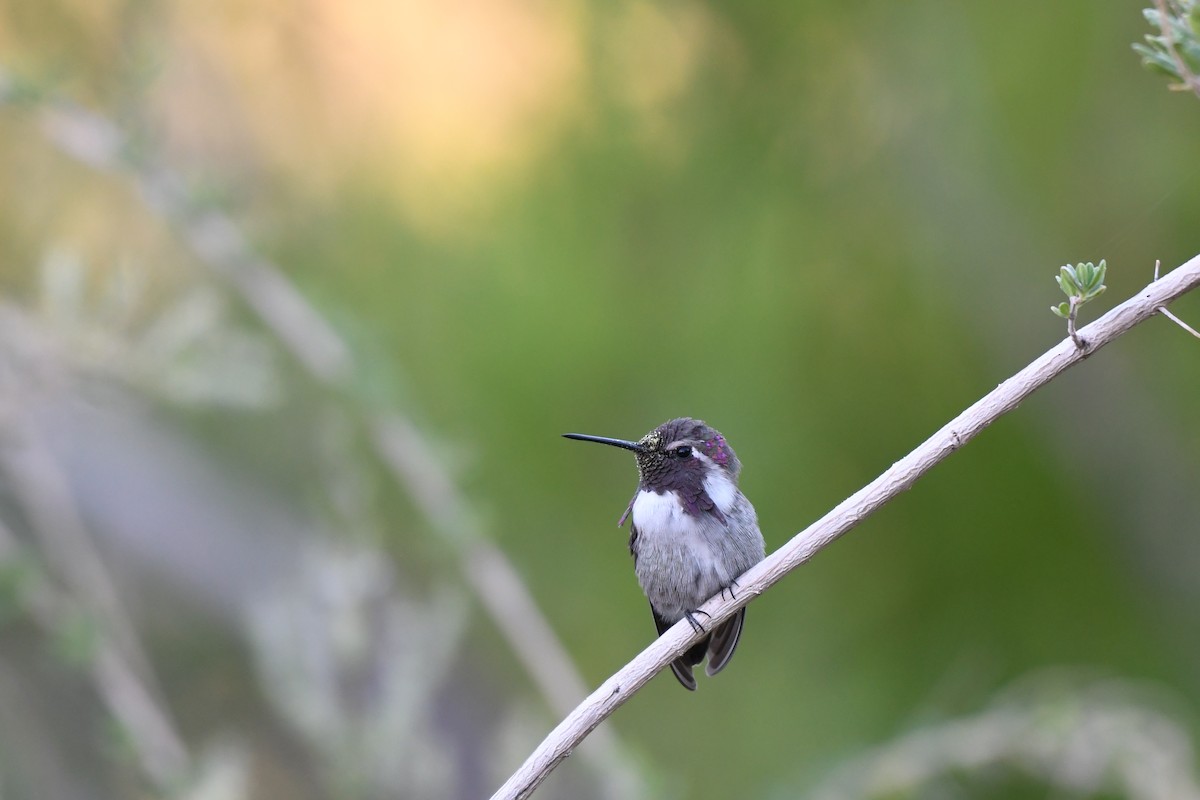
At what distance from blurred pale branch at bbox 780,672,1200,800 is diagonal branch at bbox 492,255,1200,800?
116 centimetres

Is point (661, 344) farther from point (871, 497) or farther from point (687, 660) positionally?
point (871, 497)

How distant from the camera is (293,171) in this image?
4.27 meters

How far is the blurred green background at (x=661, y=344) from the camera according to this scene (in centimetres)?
351

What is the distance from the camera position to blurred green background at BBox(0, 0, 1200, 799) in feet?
11.5

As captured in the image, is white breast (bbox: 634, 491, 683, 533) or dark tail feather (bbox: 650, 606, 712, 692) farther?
dark tail feather (bbox: 650, 606, 712, 692)

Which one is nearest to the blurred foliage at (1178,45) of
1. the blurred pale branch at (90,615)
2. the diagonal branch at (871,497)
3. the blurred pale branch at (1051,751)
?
the diagonal branch at (871,497)

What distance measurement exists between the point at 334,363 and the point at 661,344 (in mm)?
1387

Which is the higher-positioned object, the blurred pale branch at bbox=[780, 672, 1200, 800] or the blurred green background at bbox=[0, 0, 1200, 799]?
the blurred green background at bbox=[0, 0, 1200, 799]

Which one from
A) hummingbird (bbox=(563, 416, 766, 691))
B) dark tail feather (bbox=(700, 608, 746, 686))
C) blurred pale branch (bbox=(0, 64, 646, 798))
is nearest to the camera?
hummingbird (bbox=(563, 416, 766, 691))

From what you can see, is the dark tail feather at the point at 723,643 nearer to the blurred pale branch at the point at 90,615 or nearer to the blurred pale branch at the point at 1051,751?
the blurred pale branch at the point at 1051,751

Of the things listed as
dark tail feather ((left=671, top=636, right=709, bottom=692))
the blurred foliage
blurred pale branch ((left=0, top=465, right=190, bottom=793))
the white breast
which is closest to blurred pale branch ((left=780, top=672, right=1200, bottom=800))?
dark tail feather ((left=671, top=636, right=709, bottom=692))

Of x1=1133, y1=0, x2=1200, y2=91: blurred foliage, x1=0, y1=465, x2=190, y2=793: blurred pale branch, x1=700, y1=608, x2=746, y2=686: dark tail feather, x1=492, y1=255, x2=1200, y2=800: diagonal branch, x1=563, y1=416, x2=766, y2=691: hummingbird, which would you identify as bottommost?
x1=492, y1=255, x2=1200, y2=800: diagonal branch

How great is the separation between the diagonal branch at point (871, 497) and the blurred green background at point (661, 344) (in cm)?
182

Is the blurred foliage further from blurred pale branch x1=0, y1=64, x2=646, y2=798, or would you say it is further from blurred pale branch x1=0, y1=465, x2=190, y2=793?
blurred pale branch x1=0, y1=465, x2=190, y2=793
